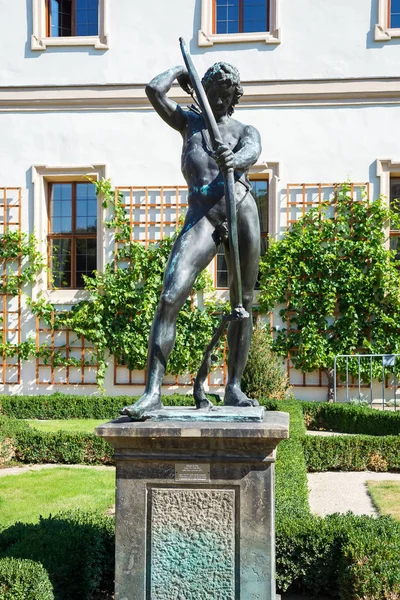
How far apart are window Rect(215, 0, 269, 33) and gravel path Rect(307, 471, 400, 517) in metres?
9.14

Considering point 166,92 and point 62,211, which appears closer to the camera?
point 166,92

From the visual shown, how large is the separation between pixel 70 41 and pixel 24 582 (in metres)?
12.3

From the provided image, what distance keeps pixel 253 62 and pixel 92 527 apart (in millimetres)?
10982

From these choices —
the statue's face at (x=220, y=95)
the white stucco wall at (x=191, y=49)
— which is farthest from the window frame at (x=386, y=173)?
the statue's face at (x=220, y=95)

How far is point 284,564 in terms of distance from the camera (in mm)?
4629

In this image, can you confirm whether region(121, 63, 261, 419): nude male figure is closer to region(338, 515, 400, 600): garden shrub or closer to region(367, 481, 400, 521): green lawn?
region(338, 515, 400, 600): garden shrub

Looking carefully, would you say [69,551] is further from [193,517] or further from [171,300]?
[171,300]

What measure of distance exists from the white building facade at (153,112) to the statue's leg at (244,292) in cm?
942

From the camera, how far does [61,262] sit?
1445 centimetres

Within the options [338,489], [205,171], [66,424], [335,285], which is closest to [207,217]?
[205,171]

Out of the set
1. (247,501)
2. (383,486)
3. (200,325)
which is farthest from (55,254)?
(247,501)

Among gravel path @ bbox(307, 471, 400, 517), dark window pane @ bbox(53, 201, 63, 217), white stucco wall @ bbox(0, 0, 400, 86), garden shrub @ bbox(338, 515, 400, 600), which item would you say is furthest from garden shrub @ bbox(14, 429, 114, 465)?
white stucco wall @ bbox(0, 0, 400, 86)

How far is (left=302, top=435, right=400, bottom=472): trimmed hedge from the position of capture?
28.1 ft

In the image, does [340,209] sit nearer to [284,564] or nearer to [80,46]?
[80,46]
